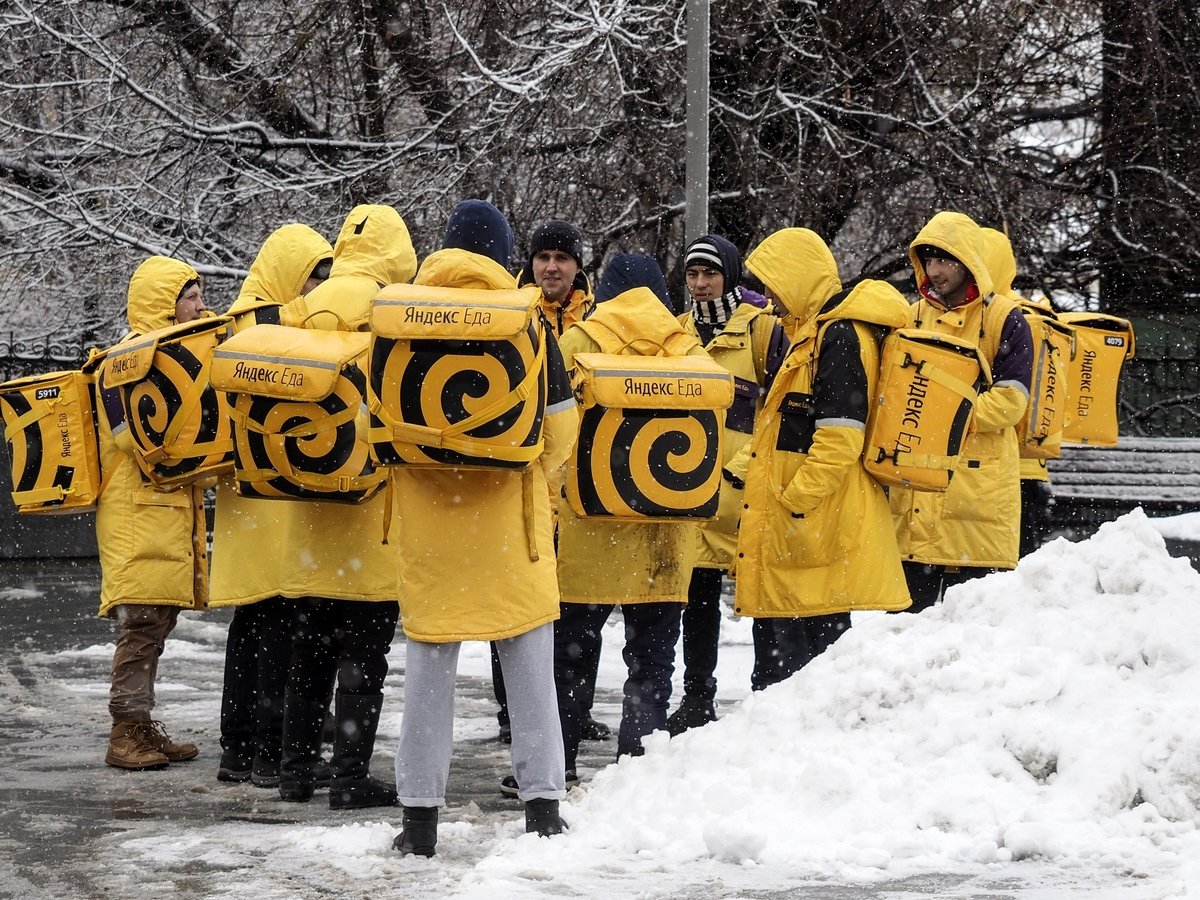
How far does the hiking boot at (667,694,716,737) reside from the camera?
6961mm

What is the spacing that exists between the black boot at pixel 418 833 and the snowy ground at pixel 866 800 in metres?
0.06

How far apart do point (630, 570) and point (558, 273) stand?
58.3 inches

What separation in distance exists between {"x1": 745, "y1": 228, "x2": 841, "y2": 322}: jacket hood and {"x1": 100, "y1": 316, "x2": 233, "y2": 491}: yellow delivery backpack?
1986mm

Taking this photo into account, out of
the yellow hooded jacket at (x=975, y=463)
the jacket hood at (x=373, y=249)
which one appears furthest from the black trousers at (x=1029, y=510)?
the jacket hood at (x=373, y=249)

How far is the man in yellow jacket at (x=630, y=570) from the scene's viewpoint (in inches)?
234

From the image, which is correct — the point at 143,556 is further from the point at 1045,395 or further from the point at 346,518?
the point at 1045,395

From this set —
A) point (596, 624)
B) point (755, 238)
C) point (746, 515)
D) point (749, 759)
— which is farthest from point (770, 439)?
point (755, 238)

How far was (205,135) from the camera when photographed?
15422 mm

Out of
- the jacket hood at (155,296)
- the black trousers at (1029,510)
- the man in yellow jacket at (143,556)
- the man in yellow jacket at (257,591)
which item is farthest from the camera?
the black trousers at (1029,510)

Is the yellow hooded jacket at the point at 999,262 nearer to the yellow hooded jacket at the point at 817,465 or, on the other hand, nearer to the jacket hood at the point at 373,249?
the yellow hooded jacket at the point at 817,465

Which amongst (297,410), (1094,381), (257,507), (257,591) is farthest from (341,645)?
(1094,381)

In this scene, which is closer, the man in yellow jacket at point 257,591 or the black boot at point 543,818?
the black boot at point 543,818

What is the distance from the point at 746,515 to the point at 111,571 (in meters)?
2.40

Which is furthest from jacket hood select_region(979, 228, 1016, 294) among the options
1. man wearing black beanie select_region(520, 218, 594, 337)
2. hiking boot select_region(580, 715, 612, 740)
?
hiking boot select_region(580, 715, 612, 740)
